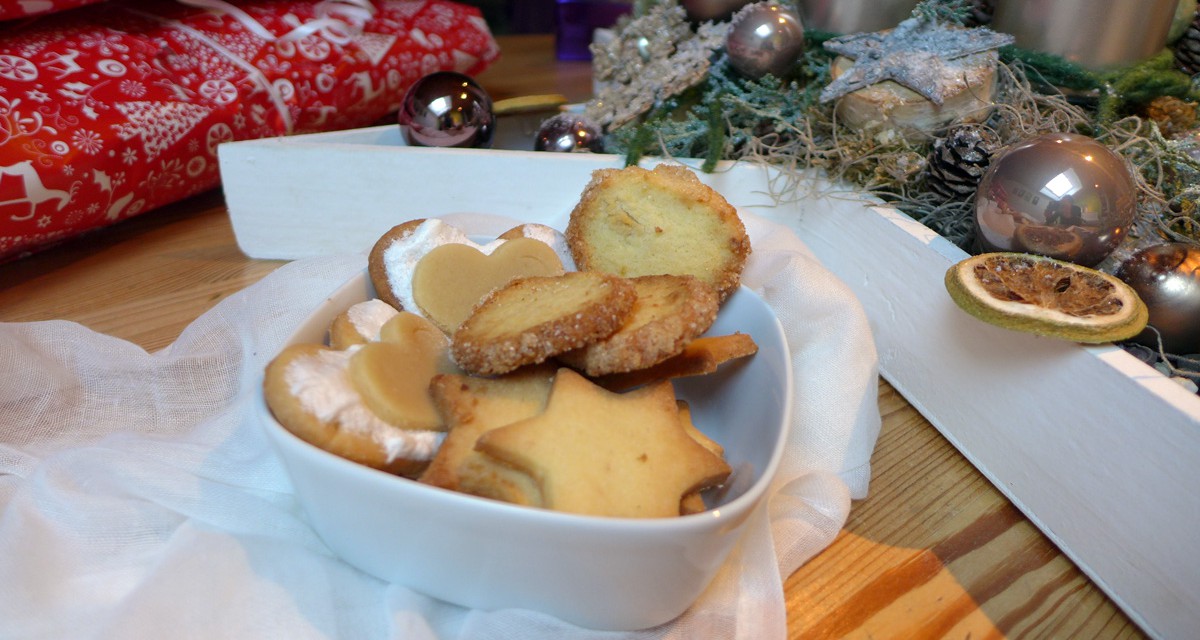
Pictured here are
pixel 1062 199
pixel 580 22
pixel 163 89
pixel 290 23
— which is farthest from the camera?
pixel 580 22

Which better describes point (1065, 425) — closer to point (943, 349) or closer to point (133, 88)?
point (943, 349)

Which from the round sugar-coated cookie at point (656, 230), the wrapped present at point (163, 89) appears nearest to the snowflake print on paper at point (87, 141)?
the wrapped present at point (163, 89)

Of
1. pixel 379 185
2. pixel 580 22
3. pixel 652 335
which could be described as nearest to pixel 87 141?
pixel 379 185

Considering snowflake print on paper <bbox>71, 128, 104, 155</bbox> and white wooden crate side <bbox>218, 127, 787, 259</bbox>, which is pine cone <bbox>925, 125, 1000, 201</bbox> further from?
snowflake print on paper <bbox>71, 128, 104, 155</bbox>

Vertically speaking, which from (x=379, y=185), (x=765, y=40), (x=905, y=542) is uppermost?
(x=765, y=40)

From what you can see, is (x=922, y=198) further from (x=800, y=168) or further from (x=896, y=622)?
(x=896, y=622)

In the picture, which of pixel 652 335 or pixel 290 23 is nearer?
pixel 652 335

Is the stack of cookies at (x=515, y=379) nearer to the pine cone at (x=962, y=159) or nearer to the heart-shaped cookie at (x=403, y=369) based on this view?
the heart-shaped cookie at (x=403, y=369)
